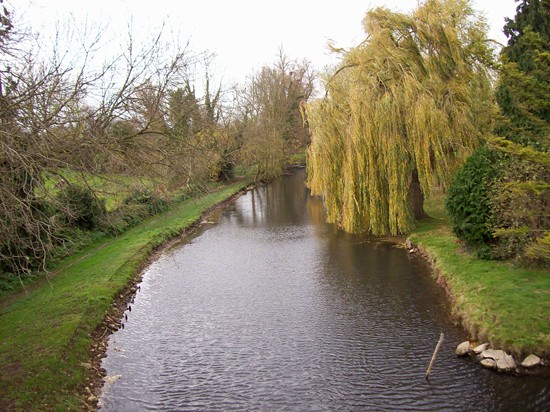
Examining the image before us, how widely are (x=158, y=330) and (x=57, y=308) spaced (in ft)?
9.27

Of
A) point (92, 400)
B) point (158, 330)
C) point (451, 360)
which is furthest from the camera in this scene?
point (158, 330)

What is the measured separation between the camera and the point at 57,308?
12836 millimetres

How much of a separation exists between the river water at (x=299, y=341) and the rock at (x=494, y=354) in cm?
30

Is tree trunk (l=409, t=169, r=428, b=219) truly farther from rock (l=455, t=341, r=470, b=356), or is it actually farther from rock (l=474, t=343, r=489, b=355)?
rock (l=474, t=343, r=489, b=355)

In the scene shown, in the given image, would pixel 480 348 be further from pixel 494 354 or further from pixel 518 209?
pixel 518 209

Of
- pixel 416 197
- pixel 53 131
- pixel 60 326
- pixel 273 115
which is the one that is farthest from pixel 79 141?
pixel 273 115

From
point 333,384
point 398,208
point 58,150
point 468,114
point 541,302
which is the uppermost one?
point 468,114

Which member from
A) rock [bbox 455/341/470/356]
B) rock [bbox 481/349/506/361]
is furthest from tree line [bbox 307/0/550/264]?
rock [bbox 481/349/506/361]

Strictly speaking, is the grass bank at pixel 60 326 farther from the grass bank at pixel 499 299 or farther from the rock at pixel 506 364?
the rock at pixel 506 364

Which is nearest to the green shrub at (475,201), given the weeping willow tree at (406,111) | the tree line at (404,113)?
the tree line at (404,113)

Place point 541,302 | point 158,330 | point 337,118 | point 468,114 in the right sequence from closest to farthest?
1. point 541,302
2. point 158,330
3. point 468,114
4. point 337,118

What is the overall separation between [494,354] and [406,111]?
10512 millimetres

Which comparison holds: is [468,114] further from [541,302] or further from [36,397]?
[36,397]

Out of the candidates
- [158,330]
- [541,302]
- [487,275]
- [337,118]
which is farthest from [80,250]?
[541,302]
